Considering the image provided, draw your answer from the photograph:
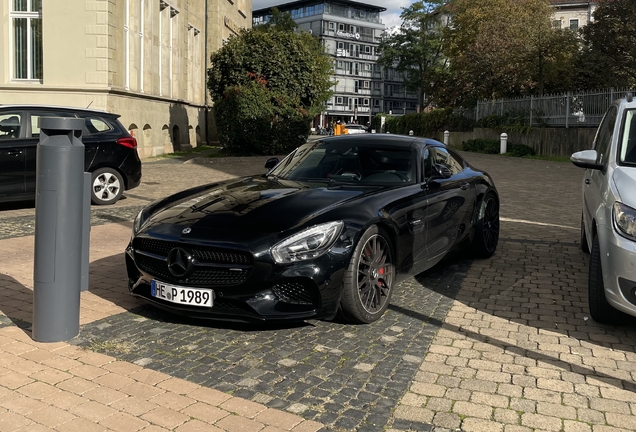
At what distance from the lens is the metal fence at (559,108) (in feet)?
81.5

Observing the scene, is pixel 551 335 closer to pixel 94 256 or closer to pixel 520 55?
pixel 94 256

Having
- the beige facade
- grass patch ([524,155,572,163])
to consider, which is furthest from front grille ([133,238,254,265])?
grass patch ([524,155,572,163])

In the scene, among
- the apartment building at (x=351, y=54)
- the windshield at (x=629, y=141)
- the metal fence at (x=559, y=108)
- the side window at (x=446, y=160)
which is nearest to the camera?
the windshield at (x=629, y=141)

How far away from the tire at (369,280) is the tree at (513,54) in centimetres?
3208

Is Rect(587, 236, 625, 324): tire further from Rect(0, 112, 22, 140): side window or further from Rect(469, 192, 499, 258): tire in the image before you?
Rect(0, 112, 22, 140): side window

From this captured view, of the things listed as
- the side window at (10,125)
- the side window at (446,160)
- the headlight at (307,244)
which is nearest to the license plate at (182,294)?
the headlight at (307,244)

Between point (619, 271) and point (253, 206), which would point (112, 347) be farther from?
point (619, 271)

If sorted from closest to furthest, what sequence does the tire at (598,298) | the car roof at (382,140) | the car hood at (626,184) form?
the car hood at (626,184) → the tire at (598,298) → the car roof at (382,140)

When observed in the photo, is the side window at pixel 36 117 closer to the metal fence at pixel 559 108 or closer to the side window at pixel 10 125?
the side window at pixel 10 125

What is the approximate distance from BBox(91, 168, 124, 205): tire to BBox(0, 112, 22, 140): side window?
1.45m

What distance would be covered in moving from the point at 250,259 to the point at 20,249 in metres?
4.35

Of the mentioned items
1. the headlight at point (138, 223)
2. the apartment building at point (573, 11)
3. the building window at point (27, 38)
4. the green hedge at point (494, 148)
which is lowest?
the headlight at point (138, 223)

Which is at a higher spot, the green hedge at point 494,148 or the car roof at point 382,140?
the green hedge at point 494,148

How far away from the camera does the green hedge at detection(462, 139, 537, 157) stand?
29828 mm
